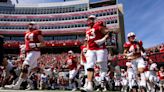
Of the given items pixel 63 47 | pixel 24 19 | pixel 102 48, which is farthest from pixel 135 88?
pixel 24 19

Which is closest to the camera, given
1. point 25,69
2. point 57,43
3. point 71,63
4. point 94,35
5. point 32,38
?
point 94,35

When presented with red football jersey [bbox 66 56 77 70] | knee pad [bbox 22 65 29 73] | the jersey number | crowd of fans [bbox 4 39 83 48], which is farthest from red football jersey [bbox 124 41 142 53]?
crowd of fans [bbox 4 39 83 48]

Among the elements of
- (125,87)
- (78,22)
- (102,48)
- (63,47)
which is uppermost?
(78,22)

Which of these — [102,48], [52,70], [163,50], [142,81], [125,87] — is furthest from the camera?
[163,50]

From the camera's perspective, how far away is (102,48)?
10.2m

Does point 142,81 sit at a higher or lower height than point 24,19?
lower

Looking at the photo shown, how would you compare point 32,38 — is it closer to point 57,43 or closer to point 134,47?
point 134,47

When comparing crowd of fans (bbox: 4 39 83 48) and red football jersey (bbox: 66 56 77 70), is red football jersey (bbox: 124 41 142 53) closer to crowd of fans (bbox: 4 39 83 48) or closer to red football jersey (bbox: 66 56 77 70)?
red football jersey (bbox: 66 56 77 70)

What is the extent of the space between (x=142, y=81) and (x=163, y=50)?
27272 mm

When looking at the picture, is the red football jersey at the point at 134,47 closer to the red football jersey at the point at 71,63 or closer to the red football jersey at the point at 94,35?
the red football jersey at the point at 94,35

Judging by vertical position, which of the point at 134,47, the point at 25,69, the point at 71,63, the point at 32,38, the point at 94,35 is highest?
the point at 32,38

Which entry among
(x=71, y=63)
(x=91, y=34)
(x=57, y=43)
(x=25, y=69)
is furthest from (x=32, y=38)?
(x=57, y=43)

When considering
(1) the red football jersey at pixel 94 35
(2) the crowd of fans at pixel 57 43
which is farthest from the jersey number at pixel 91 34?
(2) the crowd of fans at pixel 57 43

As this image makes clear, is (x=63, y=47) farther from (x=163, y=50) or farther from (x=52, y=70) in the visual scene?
(x=52, y=70)
